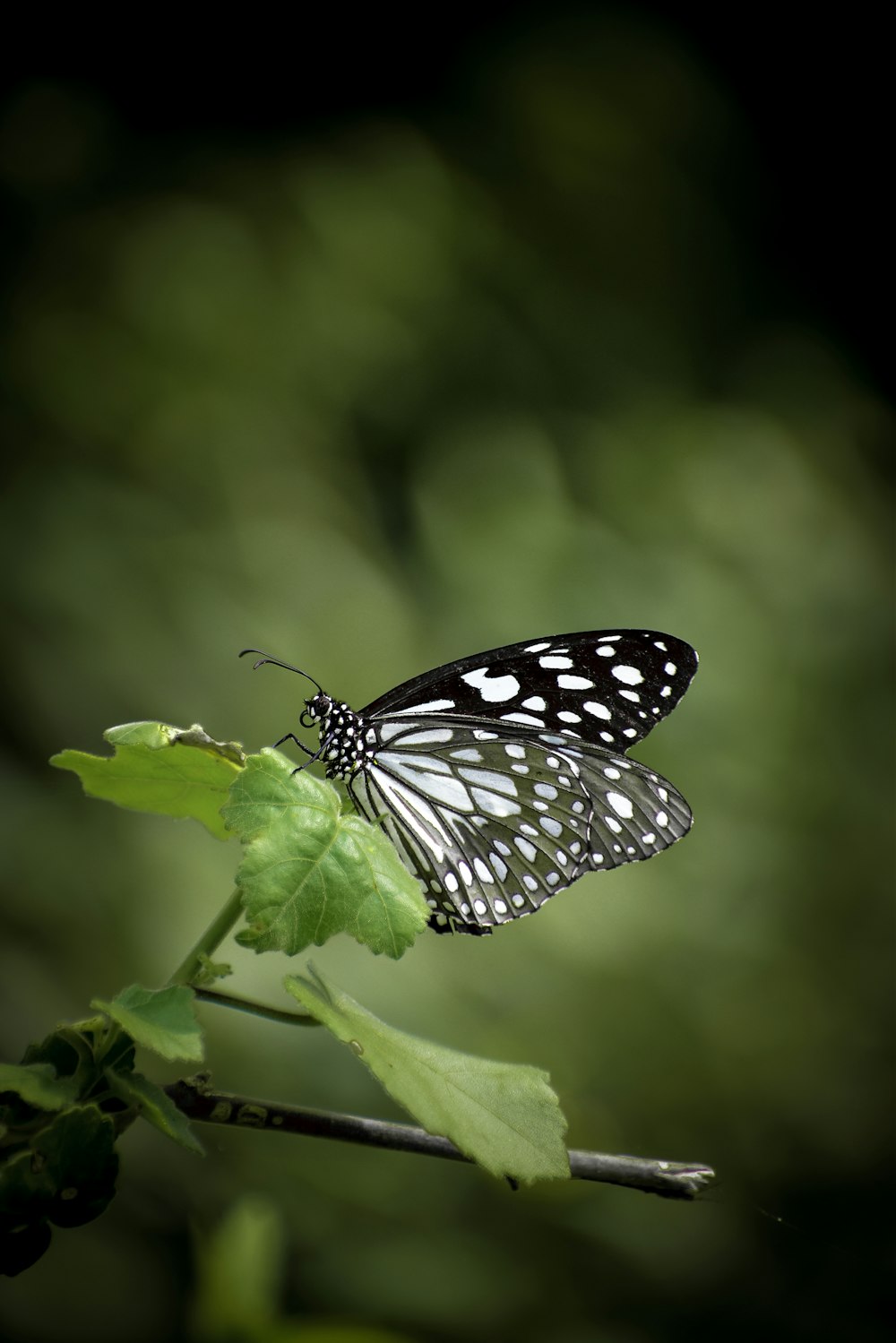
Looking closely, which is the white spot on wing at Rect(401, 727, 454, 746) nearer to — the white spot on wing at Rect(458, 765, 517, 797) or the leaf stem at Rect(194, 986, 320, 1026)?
the white spot on wing at Rect(458, 765, 517, 797)

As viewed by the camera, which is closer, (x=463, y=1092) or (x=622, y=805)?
(x=463, y=1092)

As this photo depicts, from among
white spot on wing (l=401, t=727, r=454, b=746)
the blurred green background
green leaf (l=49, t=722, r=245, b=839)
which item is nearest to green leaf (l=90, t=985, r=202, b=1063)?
green leaf (l=49, t=722, r=245, b=839)

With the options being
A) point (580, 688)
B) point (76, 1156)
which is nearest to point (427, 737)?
point (580, 688)

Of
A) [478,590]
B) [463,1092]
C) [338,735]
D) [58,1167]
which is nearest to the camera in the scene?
Result: [58,1167]

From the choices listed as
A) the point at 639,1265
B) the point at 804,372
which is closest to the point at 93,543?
the point at 639,1265

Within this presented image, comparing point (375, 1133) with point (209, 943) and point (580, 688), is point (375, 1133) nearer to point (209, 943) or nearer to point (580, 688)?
point (209, 943)

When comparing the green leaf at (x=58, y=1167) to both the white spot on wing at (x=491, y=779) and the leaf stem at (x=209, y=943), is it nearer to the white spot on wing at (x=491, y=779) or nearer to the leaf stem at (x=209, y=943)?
the leaf stem at (x=209, y=943)
